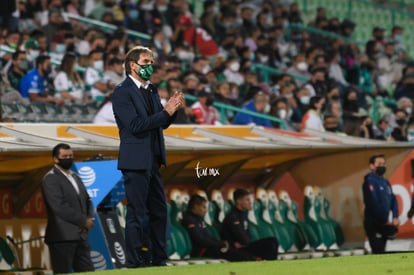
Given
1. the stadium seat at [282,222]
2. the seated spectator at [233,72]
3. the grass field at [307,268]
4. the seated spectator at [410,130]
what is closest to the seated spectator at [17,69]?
the stadium seat at [282,222]

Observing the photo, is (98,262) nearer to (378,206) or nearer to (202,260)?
(202,260)

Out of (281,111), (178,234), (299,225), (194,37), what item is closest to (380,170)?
(299,225)

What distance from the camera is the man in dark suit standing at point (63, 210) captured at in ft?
48.0

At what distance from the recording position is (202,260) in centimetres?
1725

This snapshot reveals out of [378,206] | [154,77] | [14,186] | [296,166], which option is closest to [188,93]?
[154,77]

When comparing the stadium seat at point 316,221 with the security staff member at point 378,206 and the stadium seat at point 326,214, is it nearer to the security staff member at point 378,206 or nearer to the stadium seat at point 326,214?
the stadium seat at point 326,214

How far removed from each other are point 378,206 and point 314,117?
320 cm


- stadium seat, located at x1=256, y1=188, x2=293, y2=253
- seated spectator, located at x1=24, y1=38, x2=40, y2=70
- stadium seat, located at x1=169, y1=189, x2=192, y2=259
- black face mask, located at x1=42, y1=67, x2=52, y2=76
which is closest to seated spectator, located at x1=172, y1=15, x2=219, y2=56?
seated spectator, located at x1=24, y1=38, x2=40, y2=70

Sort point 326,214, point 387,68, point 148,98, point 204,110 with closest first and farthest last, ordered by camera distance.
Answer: point 148,98 → point 326,214 → point 204,110 → point 387,68

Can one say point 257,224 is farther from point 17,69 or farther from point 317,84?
point 317,84

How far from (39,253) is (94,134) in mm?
1522

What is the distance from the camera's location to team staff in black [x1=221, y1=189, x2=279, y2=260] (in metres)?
17.5

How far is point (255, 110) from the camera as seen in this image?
72.0ft

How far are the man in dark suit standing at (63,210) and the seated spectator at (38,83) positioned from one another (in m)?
4.54
